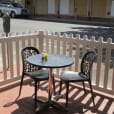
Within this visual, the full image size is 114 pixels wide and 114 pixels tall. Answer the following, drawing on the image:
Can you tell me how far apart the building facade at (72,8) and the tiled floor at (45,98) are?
21.4 m

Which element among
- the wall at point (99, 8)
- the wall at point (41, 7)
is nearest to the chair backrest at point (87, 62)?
the wall at point (99, 8)

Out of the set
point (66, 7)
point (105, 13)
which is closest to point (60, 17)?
point (66, 7)

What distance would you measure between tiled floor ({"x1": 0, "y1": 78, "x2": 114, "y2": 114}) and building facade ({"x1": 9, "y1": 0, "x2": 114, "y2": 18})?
21443mm

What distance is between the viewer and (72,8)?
27.9 m

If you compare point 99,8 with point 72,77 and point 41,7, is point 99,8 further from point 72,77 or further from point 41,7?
point 72,77

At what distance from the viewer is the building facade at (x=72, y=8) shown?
25.7 metres

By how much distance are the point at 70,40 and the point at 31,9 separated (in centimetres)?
2719

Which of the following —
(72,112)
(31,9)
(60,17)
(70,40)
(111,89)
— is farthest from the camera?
(31,9)

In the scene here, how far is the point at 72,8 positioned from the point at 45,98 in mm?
24204

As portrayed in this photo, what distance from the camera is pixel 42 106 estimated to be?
4.27m

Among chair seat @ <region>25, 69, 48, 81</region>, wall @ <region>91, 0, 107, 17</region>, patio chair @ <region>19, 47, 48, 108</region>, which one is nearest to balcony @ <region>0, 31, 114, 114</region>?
patio chair @ <region>19, 47, 48, 108</region>

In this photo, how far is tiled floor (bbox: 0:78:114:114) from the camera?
4246mm

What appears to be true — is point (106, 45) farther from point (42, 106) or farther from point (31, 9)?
point (31, 9)

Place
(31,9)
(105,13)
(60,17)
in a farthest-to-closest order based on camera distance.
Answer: (31,9), (60,17), (105,13)
